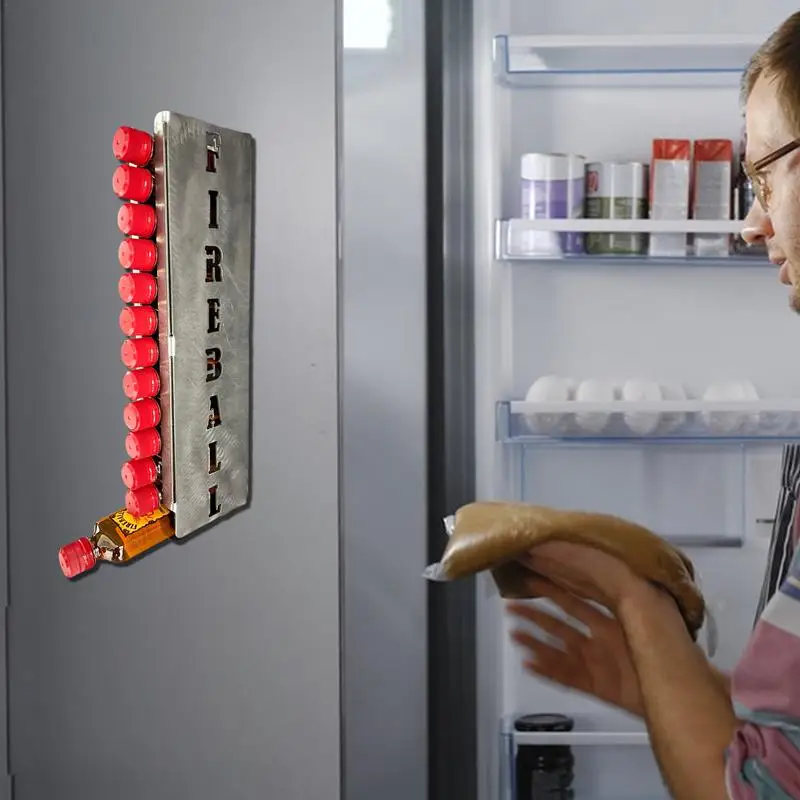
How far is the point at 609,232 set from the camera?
1.32 meters

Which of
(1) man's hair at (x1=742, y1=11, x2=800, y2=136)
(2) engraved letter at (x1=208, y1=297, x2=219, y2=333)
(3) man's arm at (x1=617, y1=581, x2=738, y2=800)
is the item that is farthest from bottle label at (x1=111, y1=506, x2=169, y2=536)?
(1) man's hair at (x1=742, y1=11, x2=800, y2=136)

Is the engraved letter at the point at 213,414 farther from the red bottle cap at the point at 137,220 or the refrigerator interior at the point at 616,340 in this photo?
the refrigerator interior at the point at 616,340

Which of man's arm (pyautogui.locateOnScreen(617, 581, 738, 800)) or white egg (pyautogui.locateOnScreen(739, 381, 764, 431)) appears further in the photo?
white egg (pyautogui.locateOnScreen(739, 381, 764, 431))

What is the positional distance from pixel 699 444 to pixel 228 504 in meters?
0.59

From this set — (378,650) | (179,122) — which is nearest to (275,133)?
(179,122)

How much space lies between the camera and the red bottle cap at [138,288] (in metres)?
1.13

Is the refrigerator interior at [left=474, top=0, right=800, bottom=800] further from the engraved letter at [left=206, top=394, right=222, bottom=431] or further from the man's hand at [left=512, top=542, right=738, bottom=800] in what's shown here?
the man's hand at [left=512, top=542, right=738, bottom=800]

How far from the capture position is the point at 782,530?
0.84 metres

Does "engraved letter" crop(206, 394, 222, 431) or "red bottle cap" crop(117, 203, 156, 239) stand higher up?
"red bottle cap" crop(117, 203, 156, 239)

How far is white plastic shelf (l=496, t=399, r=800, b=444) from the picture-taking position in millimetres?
1320

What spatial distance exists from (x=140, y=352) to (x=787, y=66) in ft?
2.34

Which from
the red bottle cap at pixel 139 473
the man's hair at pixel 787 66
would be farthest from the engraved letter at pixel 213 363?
the man's hair at pixel 787 66

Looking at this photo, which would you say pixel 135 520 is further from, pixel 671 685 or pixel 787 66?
pixel 787 66

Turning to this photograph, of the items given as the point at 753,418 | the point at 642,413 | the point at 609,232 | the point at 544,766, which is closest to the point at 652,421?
the point at 642,413
